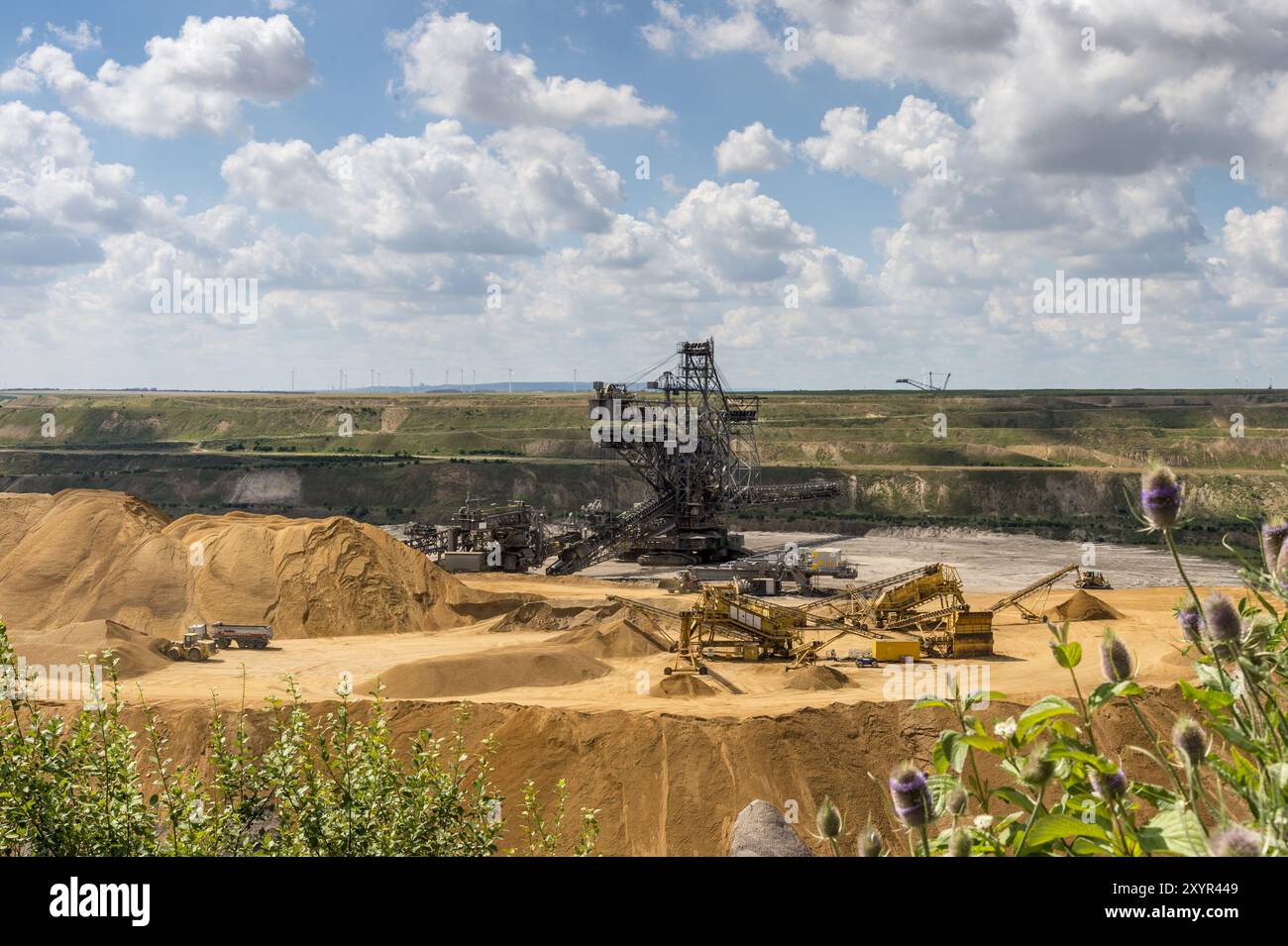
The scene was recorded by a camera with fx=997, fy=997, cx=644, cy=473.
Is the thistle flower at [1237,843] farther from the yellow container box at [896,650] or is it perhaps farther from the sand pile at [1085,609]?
the sand pile at [1085,609]

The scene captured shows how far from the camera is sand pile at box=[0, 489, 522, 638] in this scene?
165 ft

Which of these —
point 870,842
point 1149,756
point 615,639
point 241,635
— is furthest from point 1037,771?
point 241,635

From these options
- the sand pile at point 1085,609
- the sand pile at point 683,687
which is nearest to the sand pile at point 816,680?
the sand pile at point 683,687

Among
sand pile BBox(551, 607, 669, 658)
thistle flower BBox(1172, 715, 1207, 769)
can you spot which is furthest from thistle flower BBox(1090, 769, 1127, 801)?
sand pile BBox(551, 607, 669, 658)

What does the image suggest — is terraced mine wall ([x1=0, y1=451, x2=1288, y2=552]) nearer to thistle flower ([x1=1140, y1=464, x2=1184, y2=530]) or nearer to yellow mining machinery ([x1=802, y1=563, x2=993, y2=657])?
yellow mining machinery ([x1=802, y1=563, x2=993, y2=657])

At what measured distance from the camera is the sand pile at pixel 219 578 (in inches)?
1977

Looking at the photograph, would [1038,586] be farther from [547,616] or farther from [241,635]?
[241,635]

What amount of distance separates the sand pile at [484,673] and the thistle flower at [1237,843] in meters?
35.8

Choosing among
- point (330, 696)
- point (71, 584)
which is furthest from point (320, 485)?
point (330, 696)

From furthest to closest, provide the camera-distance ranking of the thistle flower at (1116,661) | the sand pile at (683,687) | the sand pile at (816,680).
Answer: the sand pile at (816,680) → the sand pile at (683,687) → the thistle flower at (1116,661)

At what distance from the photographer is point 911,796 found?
3584mm

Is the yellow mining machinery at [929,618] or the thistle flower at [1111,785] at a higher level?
the thistle flower at [1111,785]
